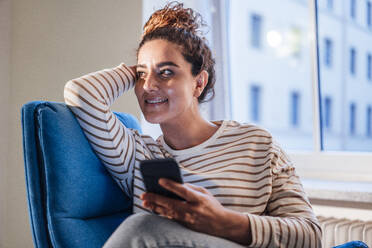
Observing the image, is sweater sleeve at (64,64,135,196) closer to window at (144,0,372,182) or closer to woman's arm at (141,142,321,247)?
woman's arm at (141,142,321,247)

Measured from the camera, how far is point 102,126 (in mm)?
1078

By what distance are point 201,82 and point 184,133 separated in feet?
0.62

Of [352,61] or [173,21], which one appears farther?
[352,61]

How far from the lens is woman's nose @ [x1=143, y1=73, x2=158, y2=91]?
3.87ft

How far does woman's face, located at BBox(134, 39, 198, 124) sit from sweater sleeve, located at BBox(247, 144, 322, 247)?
0.33 meters

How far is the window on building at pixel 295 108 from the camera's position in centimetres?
2694

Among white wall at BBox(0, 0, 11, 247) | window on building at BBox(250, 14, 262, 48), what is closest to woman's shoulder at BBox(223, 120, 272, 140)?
white wall at BBox(0, 0, 11, 247)

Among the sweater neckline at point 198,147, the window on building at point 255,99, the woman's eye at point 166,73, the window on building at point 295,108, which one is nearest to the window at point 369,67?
the sweater neckline at point 198,147

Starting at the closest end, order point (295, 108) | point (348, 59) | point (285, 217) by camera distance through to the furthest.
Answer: point (285, 217), point (348, 59), point (295, 108)

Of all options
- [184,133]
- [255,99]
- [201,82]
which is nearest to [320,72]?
[201,82]

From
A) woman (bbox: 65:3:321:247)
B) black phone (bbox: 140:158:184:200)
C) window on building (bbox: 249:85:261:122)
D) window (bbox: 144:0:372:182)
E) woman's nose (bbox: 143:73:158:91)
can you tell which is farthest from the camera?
window on building (bbox: 249:85:261:122)

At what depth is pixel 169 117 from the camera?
1206mm

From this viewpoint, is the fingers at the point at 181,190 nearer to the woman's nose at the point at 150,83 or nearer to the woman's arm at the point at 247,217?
the woman's arm at the point at 247,217

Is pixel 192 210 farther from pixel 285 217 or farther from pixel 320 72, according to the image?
pixel 320 72
